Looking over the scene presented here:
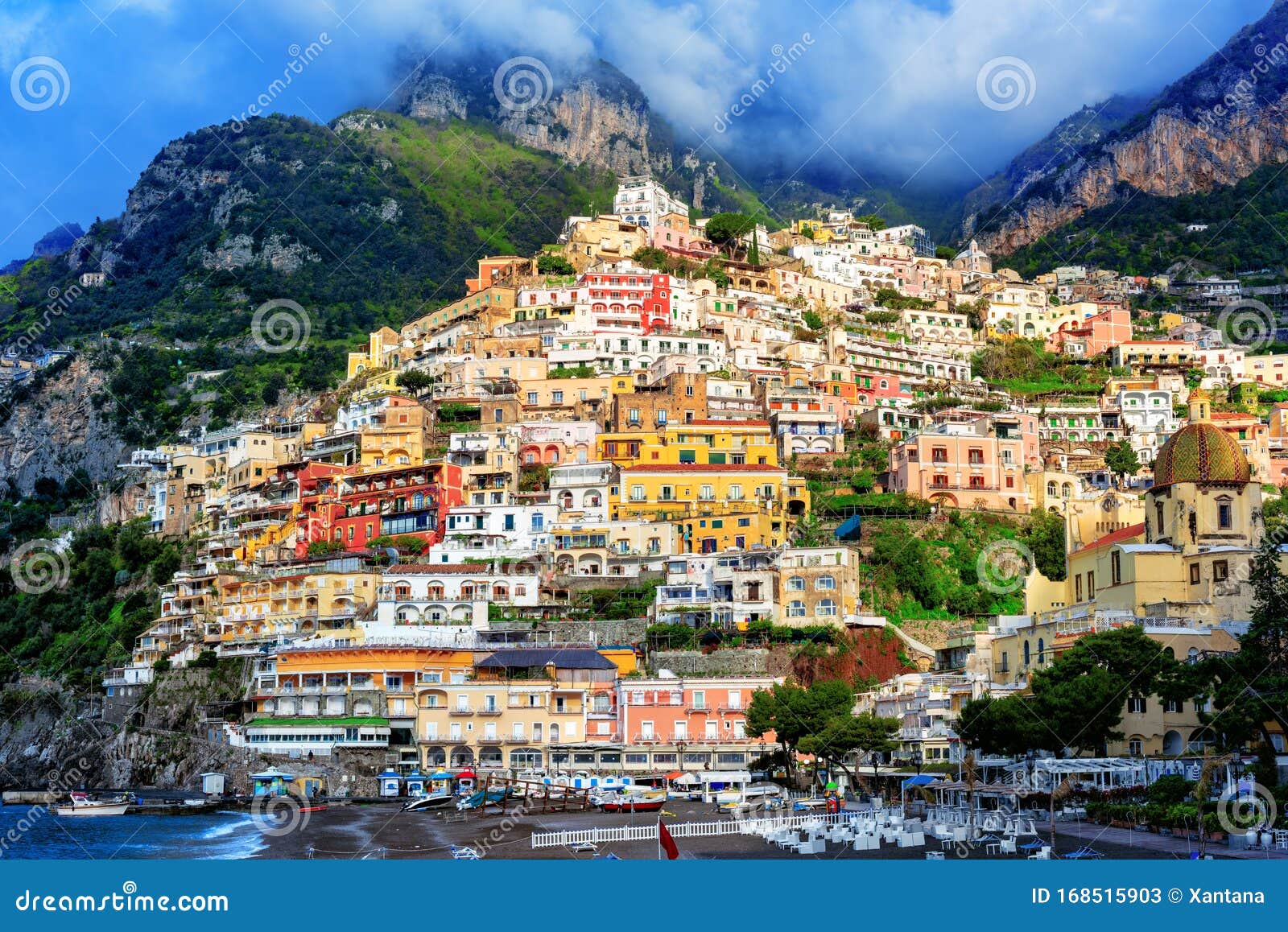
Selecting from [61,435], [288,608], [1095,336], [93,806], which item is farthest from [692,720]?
[61,435]

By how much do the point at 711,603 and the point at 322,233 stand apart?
9461 centimetres

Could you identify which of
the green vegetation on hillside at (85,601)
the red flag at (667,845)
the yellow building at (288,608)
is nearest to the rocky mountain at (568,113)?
the green vegetation on hillside at (85,601)

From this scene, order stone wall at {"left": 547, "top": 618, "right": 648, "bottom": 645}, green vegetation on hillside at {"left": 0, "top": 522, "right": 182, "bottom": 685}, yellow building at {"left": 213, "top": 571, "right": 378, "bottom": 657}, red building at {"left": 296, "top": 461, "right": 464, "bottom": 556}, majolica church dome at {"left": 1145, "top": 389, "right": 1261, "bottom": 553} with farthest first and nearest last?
1. green vegetation on hillside at {"left": 0, "top": 522, "right": 182, "bottom": 685}
2. red building at {"left": 296, "top": 461, "right": 464, "bottom": 556}
3. yellow building at {"left": 213, "top": 571, "right": 378, "bottom": 657}
4. stone wall at {"left": 547, "top": 618, "right": 648, "bottom": 645}
5. majolica church dome at {"left": 1145, "top": 389, "right": 1261, "bottom": 553}

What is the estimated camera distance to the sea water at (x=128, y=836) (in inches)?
2156

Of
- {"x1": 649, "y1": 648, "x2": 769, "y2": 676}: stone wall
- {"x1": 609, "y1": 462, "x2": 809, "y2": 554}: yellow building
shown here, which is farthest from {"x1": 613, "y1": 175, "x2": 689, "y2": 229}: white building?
{"x1": 649, "y1": 648, "x2": 769, "y2": 676}: stone wall

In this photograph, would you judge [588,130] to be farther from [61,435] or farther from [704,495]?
[704,495]

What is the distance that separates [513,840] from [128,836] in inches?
654

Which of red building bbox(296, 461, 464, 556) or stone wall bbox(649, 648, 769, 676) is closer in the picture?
stone wall bbox(649, 648, 769, 676)

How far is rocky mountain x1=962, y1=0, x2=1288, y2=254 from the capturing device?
569 feet

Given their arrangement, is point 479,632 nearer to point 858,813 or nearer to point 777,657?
point 777,657

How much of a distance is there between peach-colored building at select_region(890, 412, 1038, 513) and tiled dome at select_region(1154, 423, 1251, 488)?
22.8m

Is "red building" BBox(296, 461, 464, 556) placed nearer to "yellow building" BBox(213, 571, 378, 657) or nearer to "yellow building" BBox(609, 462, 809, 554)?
"yellow building" BBox(213, 571, 378, 657)

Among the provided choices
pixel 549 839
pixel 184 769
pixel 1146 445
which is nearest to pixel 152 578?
pixel 184 769

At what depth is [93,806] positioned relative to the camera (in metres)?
70.1
